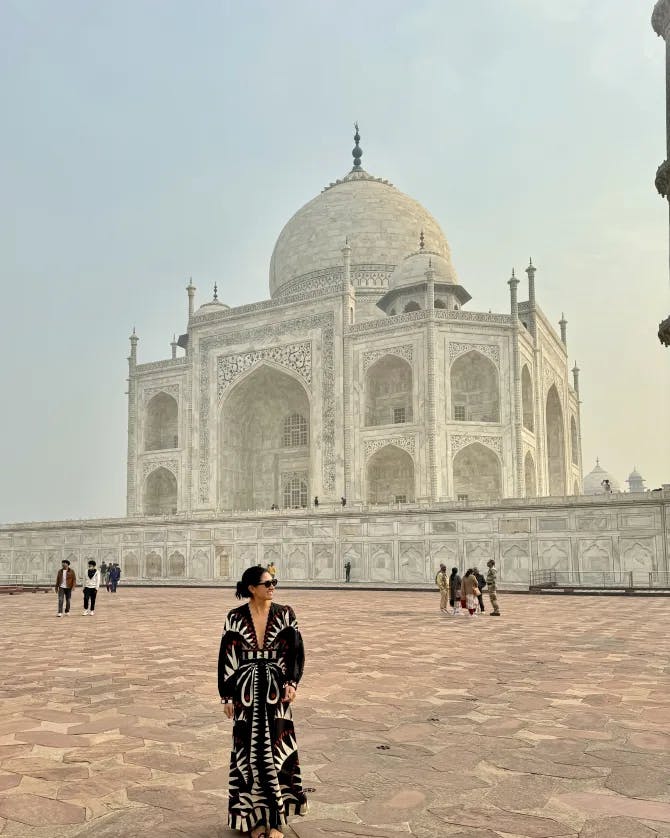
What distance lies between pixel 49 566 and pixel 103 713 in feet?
78.3

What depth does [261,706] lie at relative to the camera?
3.01 meters

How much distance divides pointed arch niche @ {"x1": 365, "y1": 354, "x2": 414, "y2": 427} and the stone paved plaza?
68.2 feet

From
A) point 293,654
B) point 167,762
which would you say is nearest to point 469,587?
point 167,762

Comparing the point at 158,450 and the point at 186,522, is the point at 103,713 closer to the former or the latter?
the point at 186,522

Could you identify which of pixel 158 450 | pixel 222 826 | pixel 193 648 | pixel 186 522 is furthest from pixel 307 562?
pixel 222 826

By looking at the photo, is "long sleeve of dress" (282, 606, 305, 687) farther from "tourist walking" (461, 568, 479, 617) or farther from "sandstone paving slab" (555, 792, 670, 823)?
"tourist walking" (461, 568, 479, 617)

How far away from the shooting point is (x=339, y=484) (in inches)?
1093

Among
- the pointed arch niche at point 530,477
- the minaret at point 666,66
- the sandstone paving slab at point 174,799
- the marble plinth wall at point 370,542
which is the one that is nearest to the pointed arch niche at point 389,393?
the pointed arch niche at point 530,477

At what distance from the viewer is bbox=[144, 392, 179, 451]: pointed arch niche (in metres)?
33.7

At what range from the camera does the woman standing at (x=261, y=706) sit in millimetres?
2859

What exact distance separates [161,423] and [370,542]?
16128mm

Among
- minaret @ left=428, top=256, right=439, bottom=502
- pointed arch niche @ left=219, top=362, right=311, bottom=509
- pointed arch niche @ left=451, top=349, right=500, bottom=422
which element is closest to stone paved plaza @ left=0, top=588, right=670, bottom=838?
minaret @ left=428, top=256, right=439, bottom=502

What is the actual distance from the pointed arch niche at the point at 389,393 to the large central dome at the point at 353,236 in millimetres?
6523

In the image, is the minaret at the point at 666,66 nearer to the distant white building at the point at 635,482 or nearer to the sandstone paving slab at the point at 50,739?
the sandstone paving slab at the point at 50,739
